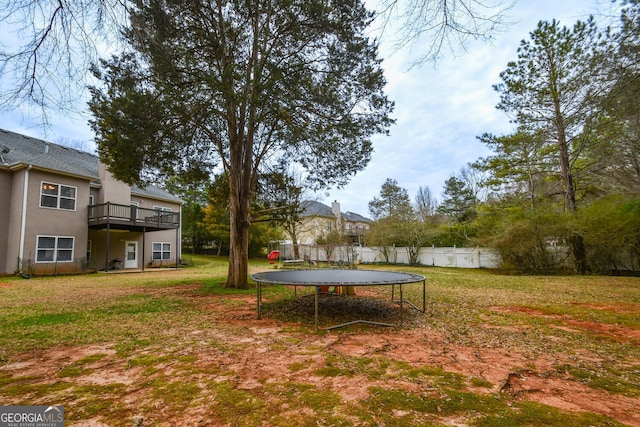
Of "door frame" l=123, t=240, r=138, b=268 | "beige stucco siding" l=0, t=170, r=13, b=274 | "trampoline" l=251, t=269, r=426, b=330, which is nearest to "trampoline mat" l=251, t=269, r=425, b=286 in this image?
"trampoline" l=251, t=269, r=426, b=330

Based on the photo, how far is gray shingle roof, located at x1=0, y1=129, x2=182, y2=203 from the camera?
41.8ft

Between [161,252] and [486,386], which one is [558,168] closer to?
[486,386]

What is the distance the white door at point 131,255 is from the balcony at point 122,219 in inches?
58.7

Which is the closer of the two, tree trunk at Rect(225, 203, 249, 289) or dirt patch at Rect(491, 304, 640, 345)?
dirt patch at Rect(491, 304, 640, 345)

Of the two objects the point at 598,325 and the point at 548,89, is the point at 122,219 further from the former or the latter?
the point at 548,89

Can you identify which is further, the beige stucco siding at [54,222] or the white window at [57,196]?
the white window at [57,196]

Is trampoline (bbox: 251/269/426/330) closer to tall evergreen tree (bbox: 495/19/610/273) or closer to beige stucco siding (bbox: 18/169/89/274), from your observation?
tall evergreen tree (bbox: 495/19/610/273)

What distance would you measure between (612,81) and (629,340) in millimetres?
3534

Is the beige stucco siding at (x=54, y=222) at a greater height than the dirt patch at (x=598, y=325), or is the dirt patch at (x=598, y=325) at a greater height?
the beige stucco siding at (x=54, y=222)

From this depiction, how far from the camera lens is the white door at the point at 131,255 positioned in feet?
55.5

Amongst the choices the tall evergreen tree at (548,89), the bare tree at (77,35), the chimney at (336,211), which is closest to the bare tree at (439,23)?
the bare tree at (77,35)

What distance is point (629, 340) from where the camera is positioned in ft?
A: 12.3

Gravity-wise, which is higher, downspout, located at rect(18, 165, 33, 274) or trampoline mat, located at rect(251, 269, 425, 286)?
downspout, located at rect(18, 165, 33, 274)

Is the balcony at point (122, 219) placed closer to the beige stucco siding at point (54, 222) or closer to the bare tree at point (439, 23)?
the beige stucco siding at point (54, 222)
